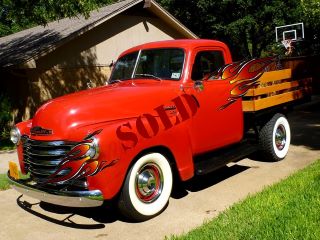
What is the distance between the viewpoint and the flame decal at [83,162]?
4613mm

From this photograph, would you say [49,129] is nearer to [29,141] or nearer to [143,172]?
[29,141]

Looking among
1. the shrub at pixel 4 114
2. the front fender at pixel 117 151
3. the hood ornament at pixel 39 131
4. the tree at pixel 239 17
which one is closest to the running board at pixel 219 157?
the front fender at pixel 117 151

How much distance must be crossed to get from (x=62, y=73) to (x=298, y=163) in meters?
10.5

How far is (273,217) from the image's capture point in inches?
188

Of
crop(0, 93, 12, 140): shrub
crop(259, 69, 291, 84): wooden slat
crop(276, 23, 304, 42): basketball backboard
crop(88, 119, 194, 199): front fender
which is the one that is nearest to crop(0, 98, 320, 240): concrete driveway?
crop(88, 119, 194, 199): front fender

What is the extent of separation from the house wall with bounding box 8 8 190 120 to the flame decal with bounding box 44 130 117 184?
10.9 metres

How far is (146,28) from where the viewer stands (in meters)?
18.6

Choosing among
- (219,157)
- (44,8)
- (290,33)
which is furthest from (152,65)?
(290,33)

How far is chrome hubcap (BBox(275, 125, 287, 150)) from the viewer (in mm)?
7855

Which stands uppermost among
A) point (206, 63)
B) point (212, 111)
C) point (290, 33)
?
point (290, 33)

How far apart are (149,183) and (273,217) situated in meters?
1.52

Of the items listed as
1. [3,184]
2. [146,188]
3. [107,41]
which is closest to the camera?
[146,188]

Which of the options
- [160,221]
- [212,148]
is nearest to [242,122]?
[212,148]

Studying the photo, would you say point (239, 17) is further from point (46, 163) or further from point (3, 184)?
point (46, 163)
